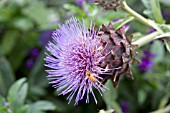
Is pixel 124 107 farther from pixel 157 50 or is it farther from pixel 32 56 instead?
pixel 32 56

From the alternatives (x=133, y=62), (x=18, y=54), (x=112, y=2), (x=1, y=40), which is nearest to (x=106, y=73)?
(x=133, y=62)

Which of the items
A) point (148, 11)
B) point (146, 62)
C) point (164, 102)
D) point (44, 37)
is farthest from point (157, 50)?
point (44, 37)

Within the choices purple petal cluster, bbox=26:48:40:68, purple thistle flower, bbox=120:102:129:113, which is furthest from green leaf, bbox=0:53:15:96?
purple thistle flower, bbox=120:102:129:113

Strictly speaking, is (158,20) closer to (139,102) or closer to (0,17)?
(139,102)

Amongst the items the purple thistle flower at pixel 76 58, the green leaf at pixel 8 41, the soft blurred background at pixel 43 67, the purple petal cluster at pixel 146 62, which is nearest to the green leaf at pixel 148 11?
the soft blurred background at pixel 43 67

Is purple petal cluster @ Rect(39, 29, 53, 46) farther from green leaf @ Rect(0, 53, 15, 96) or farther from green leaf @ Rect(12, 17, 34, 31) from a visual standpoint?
green leaf @ Rect(0, 53, 15, 96)

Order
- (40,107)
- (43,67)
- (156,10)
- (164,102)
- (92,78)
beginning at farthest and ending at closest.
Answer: (43,67) < (164,102) < (40,107) < (156,10) < (92,78)
